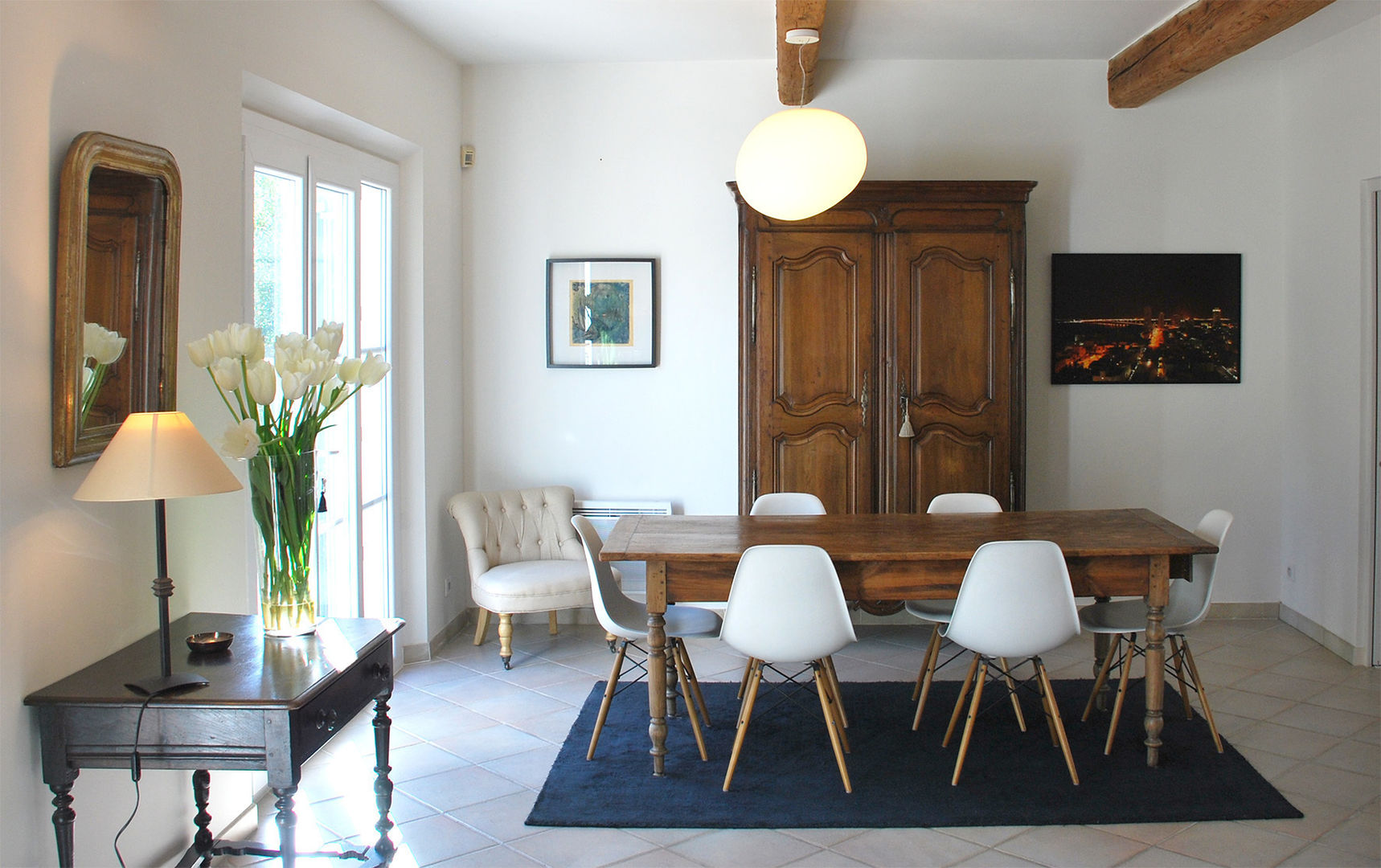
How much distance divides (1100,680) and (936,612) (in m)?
0.67

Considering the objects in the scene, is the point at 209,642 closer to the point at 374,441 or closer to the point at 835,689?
the point at 835,689

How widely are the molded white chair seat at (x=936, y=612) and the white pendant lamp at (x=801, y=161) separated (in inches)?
59.6

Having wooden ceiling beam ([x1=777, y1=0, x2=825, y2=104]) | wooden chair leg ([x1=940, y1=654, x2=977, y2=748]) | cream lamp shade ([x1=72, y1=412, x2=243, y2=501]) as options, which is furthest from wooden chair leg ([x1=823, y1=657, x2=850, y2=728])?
wooden ceiling beam ([x1=777, y1=0, x2=825, y2=104])

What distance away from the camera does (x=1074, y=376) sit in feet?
18.3

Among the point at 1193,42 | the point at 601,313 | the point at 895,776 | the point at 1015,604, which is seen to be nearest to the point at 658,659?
the point at 895,776

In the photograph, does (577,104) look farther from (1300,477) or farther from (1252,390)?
(1300,477)

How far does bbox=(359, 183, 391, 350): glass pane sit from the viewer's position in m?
4.75

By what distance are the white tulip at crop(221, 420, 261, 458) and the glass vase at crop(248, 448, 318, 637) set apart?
59mm

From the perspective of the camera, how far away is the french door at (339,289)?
3836 millimetres

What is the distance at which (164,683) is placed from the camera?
2406 millimetres

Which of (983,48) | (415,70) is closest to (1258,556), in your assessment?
(983,48)

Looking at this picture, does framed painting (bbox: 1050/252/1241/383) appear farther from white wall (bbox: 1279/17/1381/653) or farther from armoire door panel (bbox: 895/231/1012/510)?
armoire door panel (bbox: 895/231/1012/510)

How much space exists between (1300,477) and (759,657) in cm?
351

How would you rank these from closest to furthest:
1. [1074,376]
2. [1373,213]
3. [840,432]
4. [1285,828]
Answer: [1285,828]
[1373,213]
[840,432]
[1074,376]
